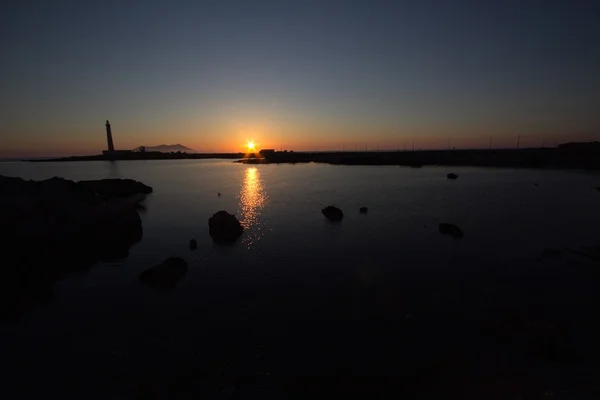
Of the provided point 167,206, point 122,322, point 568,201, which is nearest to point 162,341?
point 122,322

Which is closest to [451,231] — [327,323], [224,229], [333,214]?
[333,214]

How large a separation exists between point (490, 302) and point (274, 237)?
16724 millimetres

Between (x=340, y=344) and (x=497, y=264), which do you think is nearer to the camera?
(x=340, y=344)

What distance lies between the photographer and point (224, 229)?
25188mm

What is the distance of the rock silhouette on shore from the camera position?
55.0 ft

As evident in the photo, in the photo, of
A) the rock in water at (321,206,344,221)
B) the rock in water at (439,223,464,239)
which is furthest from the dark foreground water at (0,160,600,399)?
the rock in water at (321,206,344,221)

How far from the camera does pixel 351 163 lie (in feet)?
468

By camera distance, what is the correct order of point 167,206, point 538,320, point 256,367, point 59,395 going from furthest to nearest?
1. point 167,206
2. point 538,320
3. point 256,367
4. point 59,395

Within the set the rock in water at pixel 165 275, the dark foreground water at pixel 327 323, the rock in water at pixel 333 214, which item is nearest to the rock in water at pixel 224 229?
the dark foreground water at pixel 327 323

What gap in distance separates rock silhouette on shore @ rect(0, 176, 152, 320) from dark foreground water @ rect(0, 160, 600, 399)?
1972mm

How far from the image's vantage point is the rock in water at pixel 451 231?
2442 cm

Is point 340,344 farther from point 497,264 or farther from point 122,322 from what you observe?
point 497,264

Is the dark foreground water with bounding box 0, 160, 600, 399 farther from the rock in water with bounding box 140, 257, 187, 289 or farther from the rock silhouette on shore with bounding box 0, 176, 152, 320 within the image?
the rock silhouette on shore with bounding box 0, 176, 152, 320

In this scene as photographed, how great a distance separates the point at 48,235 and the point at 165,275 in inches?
412
